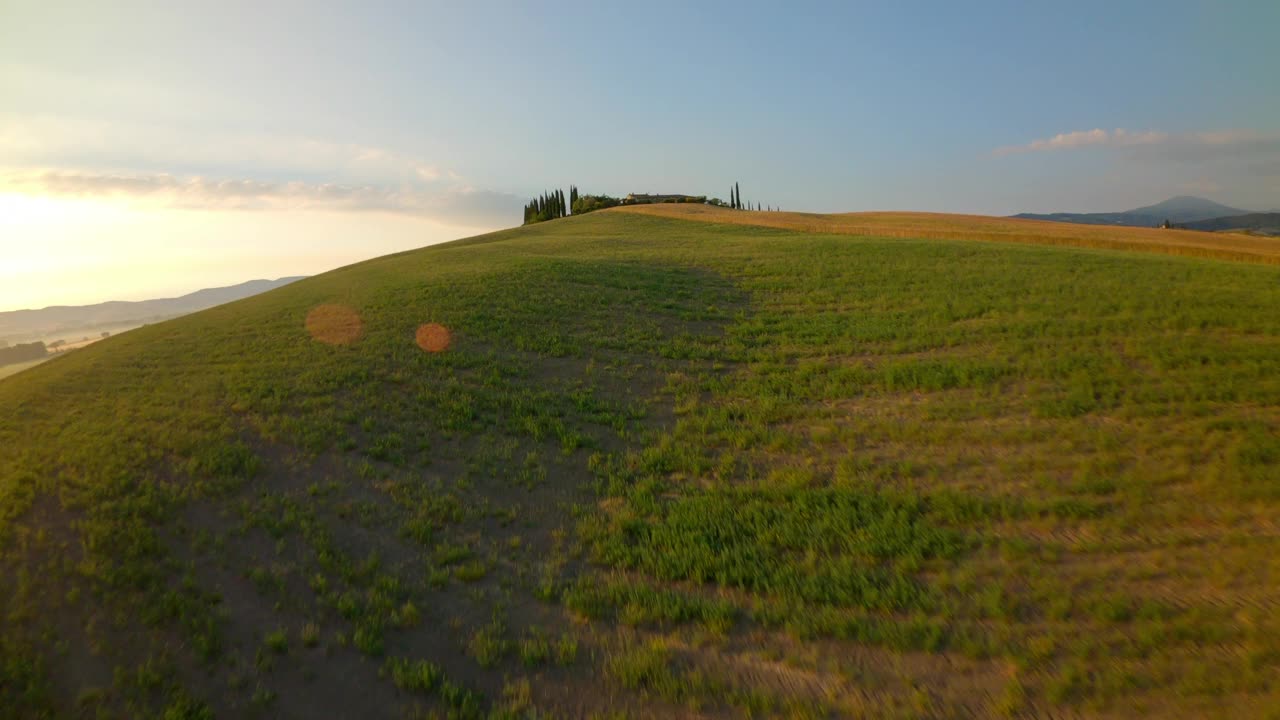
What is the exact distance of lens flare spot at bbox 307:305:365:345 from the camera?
664 inches

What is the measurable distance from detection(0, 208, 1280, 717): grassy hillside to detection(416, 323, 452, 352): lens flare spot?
0.17 m

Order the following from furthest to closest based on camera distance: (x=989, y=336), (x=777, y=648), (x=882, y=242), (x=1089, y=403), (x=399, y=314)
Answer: (x=882, y=242)
(x=399, y=314)
(x=989, y=336)
(x=1089, y=403)
(x=777, y=648)

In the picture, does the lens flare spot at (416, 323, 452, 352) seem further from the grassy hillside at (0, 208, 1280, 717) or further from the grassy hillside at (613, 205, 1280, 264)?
the grassy hillside at (613, 205, 1280, 264)

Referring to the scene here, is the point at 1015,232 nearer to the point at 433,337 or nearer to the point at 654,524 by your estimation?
the point at 433,337

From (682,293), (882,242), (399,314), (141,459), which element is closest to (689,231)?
(882,242)

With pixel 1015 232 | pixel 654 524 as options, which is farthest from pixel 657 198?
pixel 654 524

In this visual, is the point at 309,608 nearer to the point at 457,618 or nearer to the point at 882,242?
the point at 457,618

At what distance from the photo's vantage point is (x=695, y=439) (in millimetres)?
11414

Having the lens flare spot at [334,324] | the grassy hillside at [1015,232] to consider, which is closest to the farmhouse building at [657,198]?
the grassy hillside at [1015,232]

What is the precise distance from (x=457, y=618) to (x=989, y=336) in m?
15.7

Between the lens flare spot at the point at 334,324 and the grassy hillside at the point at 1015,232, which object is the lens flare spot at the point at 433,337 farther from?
the grassy hillside at the point at 1015,232

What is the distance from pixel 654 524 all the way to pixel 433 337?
11.0m

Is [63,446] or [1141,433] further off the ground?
[63,446]

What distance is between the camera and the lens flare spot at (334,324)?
16.9 meters
